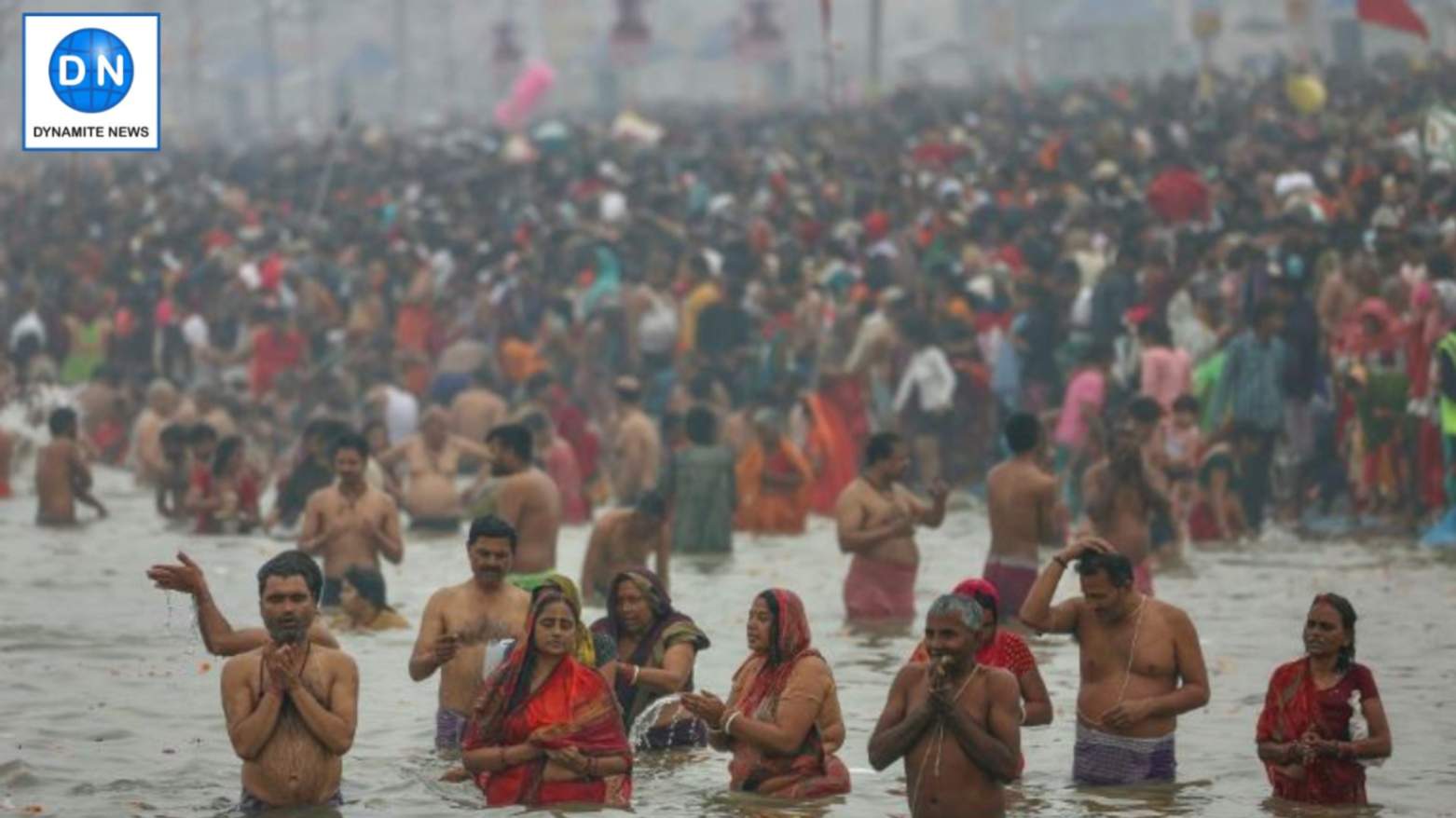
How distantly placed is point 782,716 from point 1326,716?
177 cm

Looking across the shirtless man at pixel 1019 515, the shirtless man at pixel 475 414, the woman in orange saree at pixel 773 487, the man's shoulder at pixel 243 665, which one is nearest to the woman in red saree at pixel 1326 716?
the man's shoulder at pixel 243 665

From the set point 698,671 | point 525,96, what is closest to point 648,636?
point 698,671

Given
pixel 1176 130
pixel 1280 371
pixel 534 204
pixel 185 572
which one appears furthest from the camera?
pixel 534 204

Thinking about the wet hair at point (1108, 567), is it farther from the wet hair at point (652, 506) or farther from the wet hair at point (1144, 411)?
the wet hair at point (1144, 411)

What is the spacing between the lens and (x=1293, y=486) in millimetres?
20109

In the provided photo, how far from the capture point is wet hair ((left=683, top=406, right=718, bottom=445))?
733 inches

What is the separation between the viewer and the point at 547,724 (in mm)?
9750

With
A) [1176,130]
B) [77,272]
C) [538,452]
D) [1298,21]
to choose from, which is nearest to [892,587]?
[538,452]

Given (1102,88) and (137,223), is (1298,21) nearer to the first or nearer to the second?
(1102,88)

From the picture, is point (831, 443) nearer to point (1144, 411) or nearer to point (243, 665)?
point (1144, 411)

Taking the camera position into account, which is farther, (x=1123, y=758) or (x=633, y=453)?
(x=633, y=453)

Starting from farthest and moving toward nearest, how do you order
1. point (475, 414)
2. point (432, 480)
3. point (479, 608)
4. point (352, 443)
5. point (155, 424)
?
point (155, 424) → point (475, 414) → point (432, 480) → point (352, 443) → point (479, 608)

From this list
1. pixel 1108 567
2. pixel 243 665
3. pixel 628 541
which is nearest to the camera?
pixel 243 665

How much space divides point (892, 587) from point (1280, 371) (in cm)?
500
